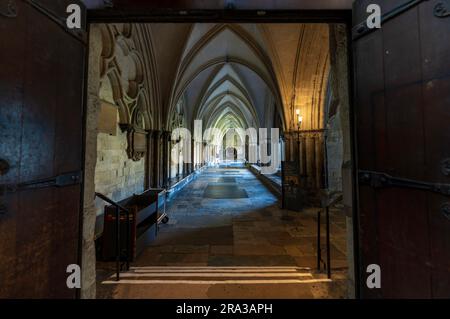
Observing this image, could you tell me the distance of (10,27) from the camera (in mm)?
963

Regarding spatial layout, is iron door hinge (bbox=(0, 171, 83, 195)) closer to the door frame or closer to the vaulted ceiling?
the door frame

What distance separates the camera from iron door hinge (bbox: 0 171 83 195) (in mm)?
950

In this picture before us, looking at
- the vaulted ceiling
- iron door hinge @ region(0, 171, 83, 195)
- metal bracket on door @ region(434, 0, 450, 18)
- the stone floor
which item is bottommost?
the stone floor

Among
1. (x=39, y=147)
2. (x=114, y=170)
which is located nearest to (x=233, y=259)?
(x=39, y=147)

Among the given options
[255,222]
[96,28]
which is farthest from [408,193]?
[255,222]

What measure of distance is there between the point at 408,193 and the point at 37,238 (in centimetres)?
206

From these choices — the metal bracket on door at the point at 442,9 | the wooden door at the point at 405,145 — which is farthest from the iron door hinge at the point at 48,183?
the metal bracket on door at the point at 442,9

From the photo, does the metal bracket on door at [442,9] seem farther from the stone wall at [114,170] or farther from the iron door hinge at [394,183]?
the stone wall at [114,170]

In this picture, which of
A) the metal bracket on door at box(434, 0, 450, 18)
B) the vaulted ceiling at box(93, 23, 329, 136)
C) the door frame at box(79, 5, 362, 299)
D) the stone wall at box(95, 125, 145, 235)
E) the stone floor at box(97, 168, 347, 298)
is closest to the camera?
the metal bracket on door at box(434, 0, 450, 18)

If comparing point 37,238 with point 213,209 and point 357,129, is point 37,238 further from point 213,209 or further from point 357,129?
point 213,209

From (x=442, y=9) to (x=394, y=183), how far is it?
2.82 feet

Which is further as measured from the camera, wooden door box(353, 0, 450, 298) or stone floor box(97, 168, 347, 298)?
stone floor box(97, 168, 347, 298)

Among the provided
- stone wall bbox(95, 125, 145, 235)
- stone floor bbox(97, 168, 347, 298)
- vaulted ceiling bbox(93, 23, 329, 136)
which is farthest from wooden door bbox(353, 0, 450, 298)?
vaulted ceiling bbox(93, 23, 329, 136)

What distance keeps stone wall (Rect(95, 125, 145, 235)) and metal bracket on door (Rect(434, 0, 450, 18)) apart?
4.21 metres
